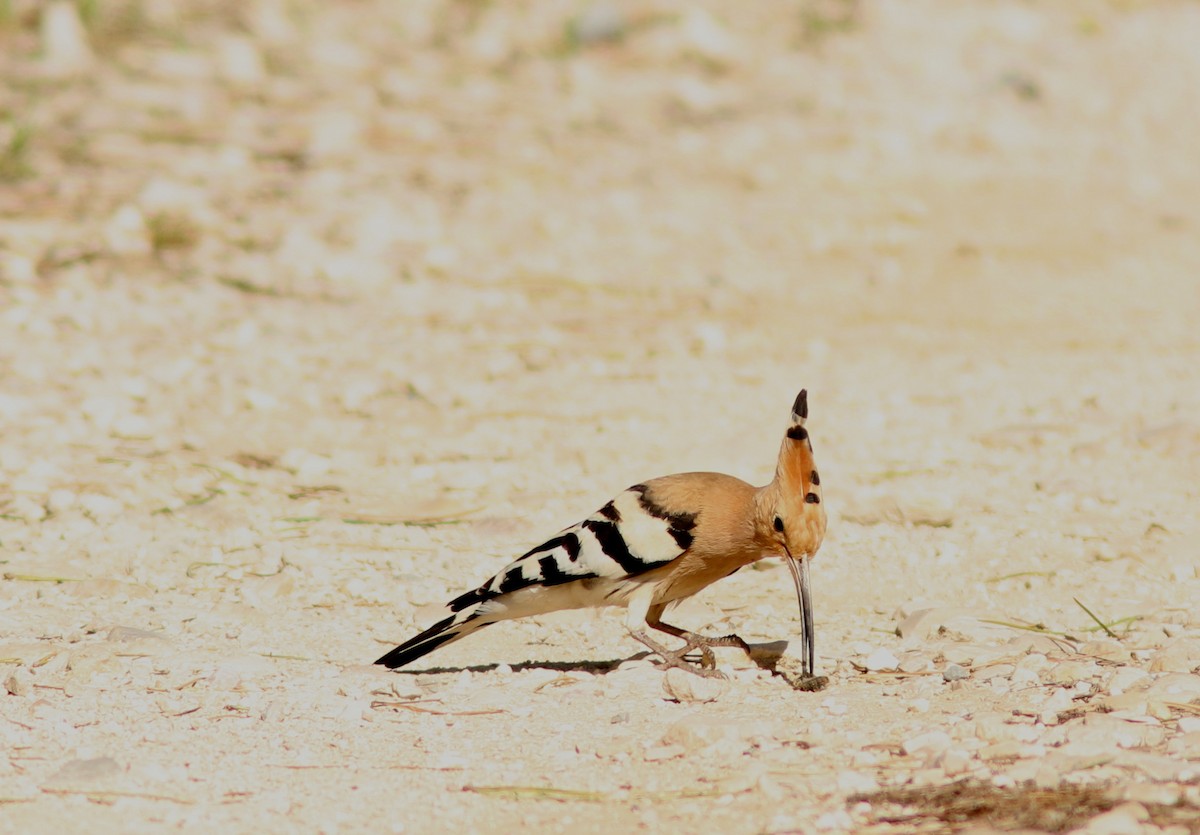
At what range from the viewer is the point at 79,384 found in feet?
18.7

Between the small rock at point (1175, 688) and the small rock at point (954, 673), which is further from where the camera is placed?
the small rock at point (954, 673)

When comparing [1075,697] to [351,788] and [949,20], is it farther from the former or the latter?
[949,20]

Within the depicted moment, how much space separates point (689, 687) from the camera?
3.54m

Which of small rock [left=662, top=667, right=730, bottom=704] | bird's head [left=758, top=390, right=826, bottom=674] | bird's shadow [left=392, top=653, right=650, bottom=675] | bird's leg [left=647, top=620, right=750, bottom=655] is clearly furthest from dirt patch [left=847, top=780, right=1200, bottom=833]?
bird's shadow [left=392, top=653, right=650, bottom=675]

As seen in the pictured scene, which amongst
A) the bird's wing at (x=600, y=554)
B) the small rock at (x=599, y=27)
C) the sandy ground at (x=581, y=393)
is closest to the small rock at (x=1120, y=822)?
the sandy ground at (x=581, y=393)

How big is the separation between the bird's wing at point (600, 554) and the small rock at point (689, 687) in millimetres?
393

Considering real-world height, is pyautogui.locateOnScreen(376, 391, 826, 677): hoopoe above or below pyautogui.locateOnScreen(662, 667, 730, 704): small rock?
above

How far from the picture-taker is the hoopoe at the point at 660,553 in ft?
12.5

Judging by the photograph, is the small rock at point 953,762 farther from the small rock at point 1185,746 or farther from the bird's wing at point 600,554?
the bird's wing at point 600,554

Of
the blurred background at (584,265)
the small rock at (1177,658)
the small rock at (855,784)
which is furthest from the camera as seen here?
the blurred background at (584,265)

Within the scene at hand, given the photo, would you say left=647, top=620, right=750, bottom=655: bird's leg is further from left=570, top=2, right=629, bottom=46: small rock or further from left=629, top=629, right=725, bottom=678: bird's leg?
left=570, top=2, right=629, bottom=46: small rock

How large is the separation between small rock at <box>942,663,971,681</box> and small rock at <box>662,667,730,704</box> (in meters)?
0.54

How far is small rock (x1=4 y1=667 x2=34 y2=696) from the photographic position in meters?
3.54

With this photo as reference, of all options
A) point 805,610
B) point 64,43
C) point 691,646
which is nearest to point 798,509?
point 805,610
